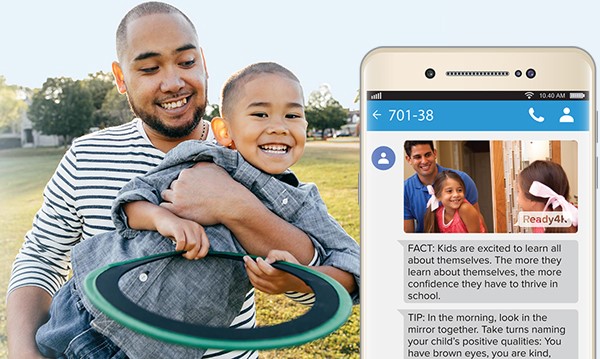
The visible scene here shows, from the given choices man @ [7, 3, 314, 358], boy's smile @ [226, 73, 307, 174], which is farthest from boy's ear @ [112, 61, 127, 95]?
boy's smile @ [226, 73, 307, 174]

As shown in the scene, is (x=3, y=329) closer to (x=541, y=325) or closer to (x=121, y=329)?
(x=121, y=329)

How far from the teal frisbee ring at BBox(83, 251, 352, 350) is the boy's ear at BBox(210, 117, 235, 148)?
242 millimetres

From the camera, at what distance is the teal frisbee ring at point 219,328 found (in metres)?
0.86

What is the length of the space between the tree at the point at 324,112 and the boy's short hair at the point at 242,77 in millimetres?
263

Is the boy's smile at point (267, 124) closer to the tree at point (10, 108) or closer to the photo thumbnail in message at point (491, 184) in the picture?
the photo thumbnail in message at point (491, 184)

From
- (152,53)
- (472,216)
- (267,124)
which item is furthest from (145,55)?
(472,216)

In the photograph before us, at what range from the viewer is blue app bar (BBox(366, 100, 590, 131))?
1.05 meters

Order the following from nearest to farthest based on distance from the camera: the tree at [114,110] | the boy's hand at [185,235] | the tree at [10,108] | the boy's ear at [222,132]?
the boy's hand at [185,235], the boy's ear at [222,132], the tree at [114,110], the tree at [10,108]

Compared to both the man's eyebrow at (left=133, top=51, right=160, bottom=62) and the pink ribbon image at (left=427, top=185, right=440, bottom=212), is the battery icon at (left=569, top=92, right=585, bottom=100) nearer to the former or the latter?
the pink ribbon image at (left=427, top=185, right=440, bottom=212)

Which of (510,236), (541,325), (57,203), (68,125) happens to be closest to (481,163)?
(510,236)

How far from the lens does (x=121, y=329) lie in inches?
40.6

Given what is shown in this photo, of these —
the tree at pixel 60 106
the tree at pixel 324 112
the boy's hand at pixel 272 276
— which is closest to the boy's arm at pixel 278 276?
the boy's hand at pixel 272 276

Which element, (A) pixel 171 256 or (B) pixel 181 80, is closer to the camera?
(A) pixel 171 256

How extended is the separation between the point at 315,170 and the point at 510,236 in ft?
2.02
